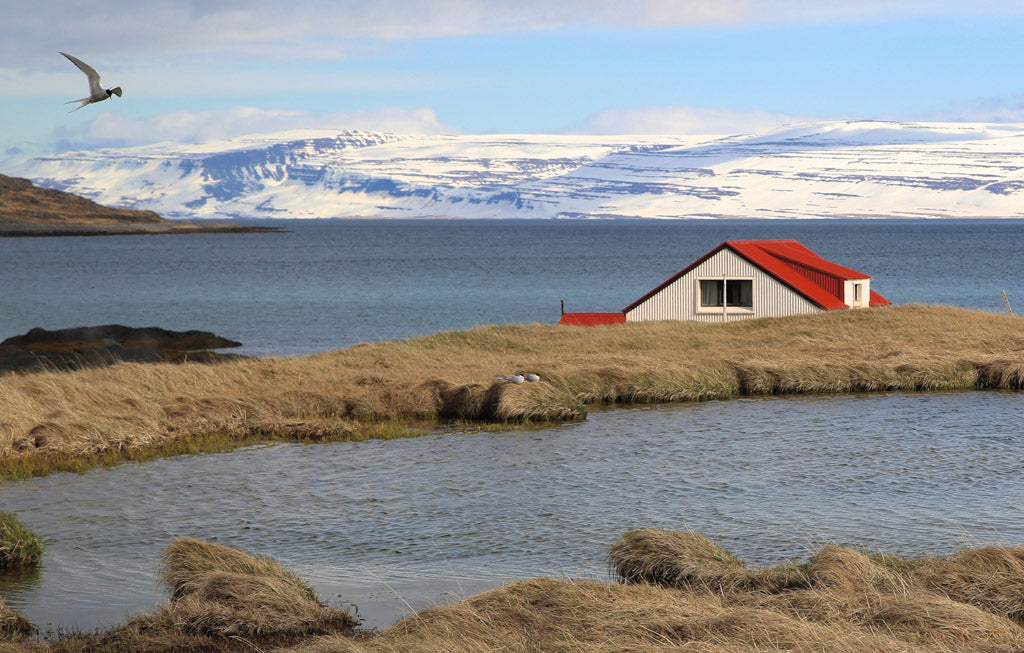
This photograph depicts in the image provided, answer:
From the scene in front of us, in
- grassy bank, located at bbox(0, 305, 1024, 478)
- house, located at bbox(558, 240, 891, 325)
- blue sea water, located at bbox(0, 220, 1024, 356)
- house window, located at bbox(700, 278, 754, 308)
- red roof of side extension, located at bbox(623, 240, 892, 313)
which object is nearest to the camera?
grassy bank, located at bbox(0, 305, 1024, 478)

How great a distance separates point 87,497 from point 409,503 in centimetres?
622

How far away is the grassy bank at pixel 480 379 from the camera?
2725 centimetres

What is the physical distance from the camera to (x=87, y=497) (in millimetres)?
21859

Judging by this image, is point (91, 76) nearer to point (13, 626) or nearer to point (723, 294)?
point (13, 626)

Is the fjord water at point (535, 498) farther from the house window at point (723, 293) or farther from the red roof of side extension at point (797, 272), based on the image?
the house window at point (723, 293)

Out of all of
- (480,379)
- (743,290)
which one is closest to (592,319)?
(743,290)

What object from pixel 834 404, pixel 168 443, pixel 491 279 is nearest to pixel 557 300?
pixel 491 279

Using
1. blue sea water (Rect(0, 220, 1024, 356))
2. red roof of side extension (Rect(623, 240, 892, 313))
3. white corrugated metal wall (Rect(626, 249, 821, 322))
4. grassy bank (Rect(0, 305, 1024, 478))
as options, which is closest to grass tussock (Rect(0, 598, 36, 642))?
grassy bank (Rect(0, 305, 1024, 478))

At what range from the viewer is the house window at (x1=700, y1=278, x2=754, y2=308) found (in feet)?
170

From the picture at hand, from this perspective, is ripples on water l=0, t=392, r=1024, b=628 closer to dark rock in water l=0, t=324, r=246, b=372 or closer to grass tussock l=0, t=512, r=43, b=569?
grass tussock l=0, t=512, r=43, b=569

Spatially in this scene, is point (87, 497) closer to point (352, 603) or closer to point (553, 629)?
point (352, 603)

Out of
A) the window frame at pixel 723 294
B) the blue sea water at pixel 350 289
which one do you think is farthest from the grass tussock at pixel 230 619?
the blue sea water at pixel 350 289

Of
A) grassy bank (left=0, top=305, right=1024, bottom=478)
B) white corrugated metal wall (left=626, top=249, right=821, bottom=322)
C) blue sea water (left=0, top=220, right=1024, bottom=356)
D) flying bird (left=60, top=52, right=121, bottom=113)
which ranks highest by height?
flying bird (left=60, top=52, right=121, bottom=113)

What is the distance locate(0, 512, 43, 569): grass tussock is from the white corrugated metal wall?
37085 mm
